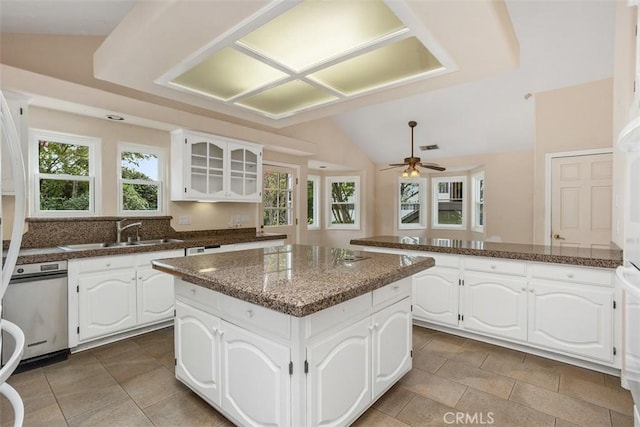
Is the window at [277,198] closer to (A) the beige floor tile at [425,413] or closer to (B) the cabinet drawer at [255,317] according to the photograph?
(B) the cabinet drawer at [255,317]

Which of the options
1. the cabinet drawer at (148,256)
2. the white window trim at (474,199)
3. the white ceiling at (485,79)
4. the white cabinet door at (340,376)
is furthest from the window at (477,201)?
the cabinet drawer at (148,256)

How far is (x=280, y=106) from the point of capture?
11.1 ft

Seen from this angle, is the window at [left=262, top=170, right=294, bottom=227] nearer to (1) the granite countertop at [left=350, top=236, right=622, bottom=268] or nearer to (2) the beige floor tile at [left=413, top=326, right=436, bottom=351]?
(1) the granite countertop at [left=350, top=236, right=622, bottom=268]

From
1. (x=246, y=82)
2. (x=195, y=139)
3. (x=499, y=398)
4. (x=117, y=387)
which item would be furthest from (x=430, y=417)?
(x=195, y=139)

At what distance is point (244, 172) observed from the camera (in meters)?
4.34

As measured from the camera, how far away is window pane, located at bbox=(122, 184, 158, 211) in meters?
3.59

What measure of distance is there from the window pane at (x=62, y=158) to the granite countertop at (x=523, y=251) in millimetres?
3061

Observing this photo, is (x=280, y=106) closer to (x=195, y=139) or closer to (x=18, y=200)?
(x=195, y=139)

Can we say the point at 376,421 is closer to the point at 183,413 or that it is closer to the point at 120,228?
the point at 183,413

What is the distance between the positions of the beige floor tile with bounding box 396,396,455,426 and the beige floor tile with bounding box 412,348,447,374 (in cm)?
42

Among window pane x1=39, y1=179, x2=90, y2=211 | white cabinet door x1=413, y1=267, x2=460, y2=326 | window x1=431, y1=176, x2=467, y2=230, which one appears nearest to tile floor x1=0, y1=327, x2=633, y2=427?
white cabinet door x1=413, y1=267, x2=460, y2=326

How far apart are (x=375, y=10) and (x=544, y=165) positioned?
344 centimetres

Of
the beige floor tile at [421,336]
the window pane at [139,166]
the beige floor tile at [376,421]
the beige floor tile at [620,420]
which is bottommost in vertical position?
the beige floor tile at [620,420]

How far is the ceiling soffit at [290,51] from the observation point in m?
1.88
